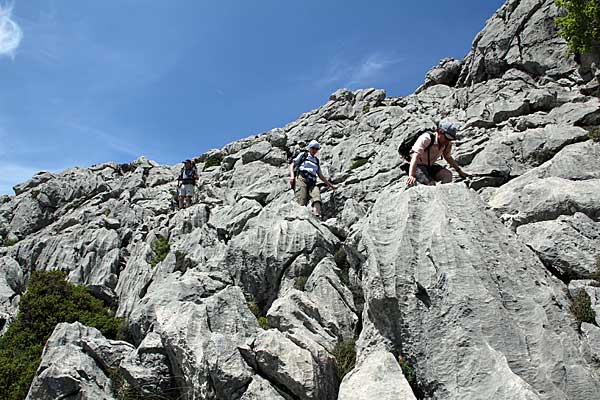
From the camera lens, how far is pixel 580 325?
877cm

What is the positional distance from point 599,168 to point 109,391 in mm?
18581

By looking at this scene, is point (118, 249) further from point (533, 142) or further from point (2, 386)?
point (533, 142)

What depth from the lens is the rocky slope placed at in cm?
824

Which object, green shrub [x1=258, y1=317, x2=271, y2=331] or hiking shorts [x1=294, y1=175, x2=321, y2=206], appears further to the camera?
hiking shorts [x1=294, y1=175, x2=321, y2=206]

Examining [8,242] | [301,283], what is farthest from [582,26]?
[8,242]

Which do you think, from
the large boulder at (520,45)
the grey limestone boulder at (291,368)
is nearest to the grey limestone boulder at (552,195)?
the grey limestone boulder at (291,368)

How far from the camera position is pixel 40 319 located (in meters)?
20.2

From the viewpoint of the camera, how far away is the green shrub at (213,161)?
141 ft

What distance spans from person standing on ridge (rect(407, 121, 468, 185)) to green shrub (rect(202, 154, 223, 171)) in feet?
105

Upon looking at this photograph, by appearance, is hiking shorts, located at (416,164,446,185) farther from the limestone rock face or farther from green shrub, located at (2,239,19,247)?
green shrub, located at (2,239,19,247)

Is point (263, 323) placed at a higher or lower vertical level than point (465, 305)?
higher

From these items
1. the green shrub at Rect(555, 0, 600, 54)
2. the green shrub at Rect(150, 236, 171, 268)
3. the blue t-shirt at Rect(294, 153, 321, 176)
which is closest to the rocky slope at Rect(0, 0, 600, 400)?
the green shrub at Rect(150, 236, 171, 268)

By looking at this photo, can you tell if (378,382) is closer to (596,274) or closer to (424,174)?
(596,274)

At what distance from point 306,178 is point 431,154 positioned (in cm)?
851
